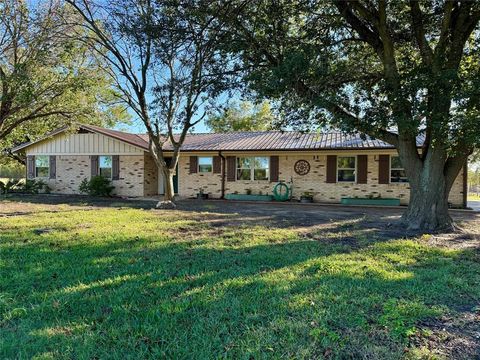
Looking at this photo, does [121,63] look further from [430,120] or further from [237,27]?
[430,120]

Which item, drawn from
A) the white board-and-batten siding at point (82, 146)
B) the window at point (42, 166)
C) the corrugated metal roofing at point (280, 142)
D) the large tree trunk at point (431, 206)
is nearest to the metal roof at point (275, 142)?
the corrugated metal roofing at point (280, 142)

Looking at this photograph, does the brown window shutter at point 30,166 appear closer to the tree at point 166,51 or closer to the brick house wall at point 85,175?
the brick house wall at point 85,175

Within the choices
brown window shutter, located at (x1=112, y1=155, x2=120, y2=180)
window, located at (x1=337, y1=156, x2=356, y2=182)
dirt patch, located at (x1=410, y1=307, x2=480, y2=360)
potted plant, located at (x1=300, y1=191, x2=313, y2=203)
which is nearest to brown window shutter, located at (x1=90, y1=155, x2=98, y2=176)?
brown window shutter, located at (x1=112, y1=155, x2=120, y2=180)

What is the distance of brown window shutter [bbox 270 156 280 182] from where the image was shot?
16.5 meters

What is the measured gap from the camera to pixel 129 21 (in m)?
9.70

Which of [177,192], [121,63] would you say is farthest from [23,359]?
[177,192]

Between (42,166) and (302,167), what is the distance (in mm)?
15868

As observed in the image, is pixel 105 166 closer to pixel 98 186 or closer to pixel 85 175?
pixel 85 175

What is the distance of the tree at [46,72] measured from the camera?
11.3 metres

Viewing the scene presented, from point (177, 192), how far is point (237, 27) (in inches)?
460

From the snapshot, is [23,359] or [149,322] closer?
[23,359]

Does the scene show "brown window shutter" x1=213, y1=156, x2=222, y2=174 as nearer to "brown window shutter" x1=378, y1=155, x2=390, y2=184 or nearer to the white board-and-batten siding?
the white board-and-batten siding

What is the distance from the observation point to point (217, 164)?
1752 cm

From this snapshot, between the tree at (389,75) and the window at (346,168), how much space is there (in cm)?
626
